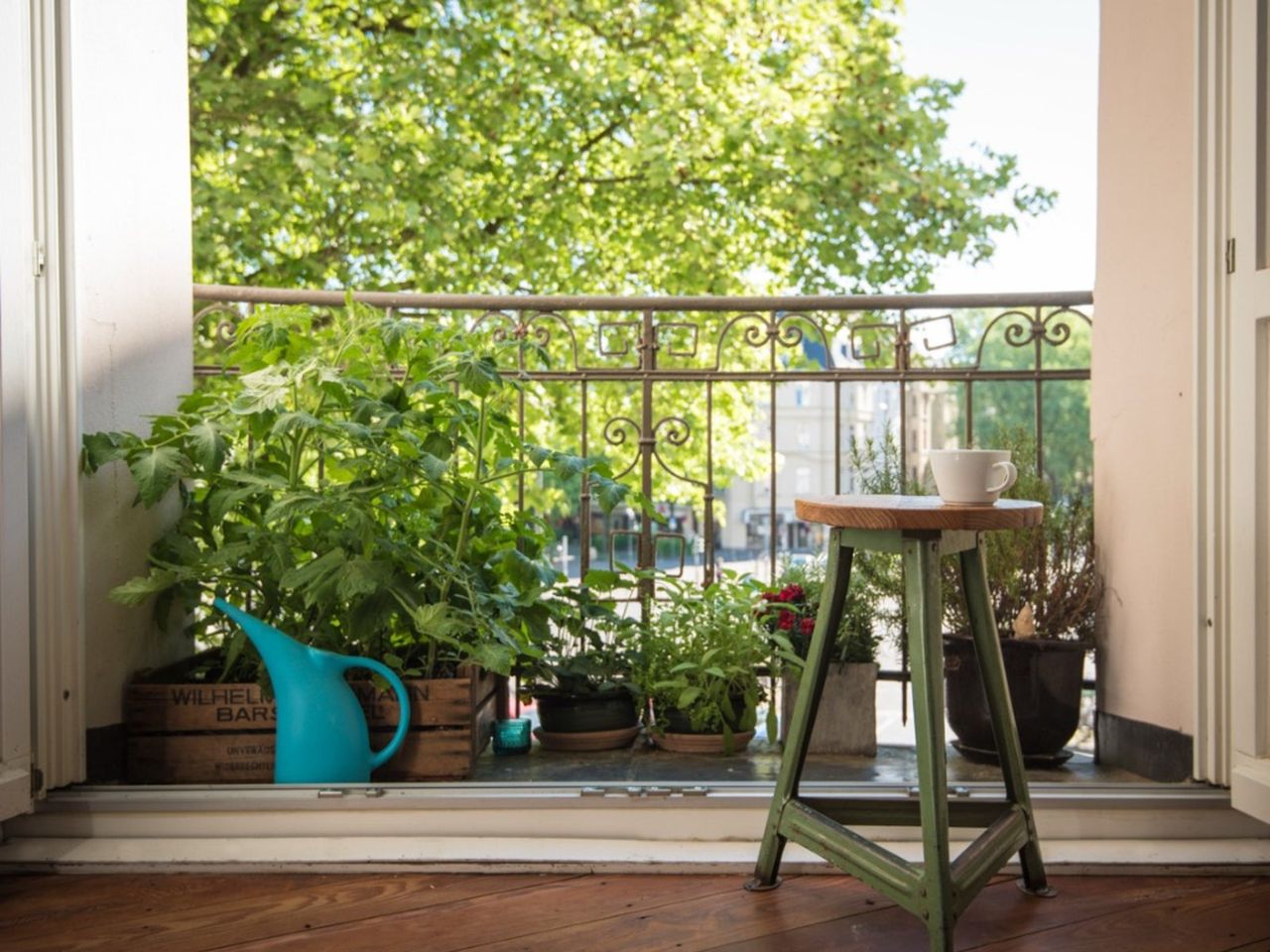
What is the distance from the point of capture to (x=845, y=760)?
235 centimetres

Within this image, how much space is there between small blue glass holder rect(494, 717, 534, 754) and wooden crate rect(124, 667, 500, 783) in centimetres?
24

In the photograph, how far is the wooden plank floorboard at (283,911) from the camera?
164cm

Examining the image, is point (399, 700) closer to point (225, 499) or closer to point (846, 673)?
point (225, 499)

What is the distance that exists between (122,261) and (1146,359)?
6.63 ft

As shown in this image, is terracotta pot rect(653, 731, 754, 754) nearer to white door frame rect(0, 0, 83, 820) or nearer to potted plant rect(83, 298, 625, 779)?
potted plant rect(83, 298, 625, 779)

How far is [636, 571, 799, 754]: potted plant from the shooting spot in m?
2.35

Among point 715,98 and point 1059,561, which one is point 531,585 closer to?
point 1059,561

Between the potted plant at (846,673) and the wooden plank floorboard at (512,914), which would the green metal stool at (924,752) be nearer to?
the wooden plank floorboard at (512,914)

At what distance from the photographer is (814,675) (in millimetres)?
1723

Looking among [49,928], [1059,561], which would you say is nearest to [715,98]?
[1059,561]

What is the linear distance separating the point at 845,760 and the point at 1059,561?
2.04 ft

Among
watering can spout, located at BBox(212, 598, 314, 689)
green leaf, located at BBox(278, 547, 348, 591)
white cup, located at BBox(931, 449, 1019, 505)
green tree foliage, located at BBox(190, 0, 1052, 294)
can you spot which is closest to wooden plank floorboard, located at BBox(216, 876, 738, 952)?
watering can spout, located at BBox(212, 598, 314, 689)

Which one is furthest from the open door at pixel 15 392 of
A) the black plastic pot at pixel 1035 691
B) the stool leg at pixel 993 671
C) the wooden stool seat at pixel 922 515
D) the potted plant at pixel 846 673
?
the black plastic pot at pixel 1035 691

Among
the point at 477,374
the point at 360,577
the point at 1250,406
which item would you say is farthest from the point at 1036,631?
the point at 360,577
